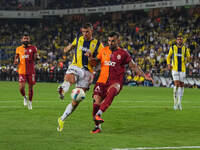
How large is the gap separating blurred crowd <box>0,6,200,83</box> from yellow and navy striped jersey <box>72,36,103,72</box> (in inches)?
950

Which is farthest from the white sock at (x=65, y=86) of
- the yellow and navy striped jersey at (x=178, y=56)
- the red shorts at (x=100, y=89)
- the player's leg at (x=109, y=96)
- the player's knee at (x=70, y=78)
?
the yellow and navy striped jersey at (x=178, y=56)

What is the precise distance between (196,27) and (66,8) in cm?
1950

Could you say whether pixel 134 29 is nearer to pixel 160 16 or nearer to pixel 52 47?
pixel 160 16

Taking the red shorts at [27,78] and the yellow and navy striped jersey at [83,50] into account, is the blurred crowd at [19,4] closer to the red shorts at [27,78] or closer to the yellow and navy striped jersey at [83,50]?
the red shorts at [27,78]

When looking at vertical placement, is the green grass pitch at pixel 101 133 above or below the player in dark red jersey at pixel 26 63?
below

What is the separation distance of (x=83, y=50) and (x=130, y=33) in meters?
38.7

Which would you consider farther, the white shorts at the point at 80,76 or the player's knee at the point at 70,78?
the white shorts at the point at 80,76

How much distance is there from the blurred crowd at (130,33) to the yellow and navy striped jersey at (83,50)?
79.2 ft

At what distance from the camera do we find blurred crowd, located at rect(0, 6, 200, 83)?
39594 millimetres

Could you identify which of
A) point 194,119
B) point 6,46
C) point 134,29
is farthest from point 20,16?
point 194,119

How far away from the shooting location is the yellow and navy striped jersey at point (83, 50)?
32.6 feet

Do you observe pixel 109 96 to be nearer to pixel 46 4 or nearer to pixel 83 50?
pixel 83 50

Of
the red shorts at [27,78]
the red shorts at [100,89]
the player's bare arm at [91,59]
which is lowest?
the red shorts at [27,78]

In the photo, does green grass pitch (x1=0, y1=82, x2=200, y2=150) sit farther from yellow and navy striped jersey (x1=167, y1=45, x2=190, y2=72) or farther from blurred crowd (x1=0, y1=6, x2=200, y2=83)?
blurred crowd (x1=0, y1=6, x2=200, y2=83)
